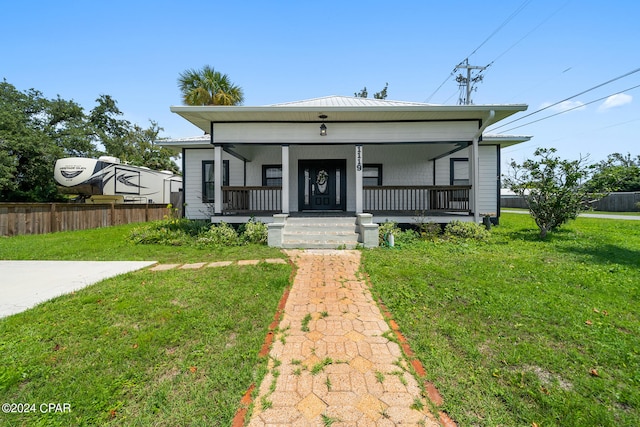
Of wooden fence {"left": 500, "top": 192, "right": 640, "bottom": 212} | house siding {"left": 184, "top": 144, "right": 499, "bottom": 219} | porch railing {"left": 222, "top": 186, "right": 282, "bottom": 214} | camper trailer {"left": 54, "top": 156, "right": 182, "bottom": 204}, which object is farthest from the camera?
wooden fence {"left": 500, "top": 192, "right": 640, "bottom": 212}

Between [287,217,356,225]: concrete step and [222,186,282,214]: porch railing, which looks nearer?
[287,217,356,225]: concrete step

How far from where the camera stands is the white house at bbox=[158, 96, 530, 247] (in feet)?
24.8

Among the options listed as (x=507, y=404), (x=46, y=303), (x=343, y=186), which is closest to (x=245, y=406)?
(x=507, y=404)

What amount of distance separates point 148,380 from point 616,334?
4.18m

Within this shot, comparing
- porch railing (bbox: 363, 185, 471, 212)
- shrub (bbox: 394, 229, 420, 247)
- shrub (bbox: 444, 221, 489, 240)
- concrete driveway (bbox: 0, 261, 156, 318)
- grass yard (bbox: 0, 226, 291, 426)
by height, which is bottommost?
grass yard (bbox: 0, 226, 291, 426)

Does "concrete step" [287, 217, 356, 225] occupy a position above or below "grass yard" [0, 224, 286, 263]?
above

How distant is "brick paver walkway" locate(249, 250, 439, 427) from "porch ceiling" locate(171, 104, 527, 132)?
5445mm

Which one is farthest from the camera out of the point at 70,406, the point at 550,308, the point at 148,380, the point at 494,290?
the point at 494,290

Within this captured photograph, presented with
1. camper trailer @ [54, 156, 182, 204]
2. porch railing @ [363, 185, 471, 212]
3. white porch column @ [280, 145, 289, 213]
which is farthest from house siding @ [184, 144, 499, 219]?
camper trailer @ [54, 156, 182, 204]

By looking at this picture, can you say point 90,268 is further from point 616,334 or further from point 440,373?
point 616,334

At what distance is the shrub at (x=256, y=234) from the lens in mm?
7379

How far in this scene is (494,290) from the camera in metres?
3.71

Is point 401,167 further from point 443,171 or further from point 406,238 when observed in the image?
point 406,238

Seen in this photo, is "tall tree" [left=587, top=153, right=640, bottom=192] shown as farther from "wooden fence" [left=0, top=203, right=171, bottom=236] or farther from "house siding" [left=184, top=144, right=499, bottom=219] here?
"wooden fence" [left=0, top=203, right=171, bottom=236]
